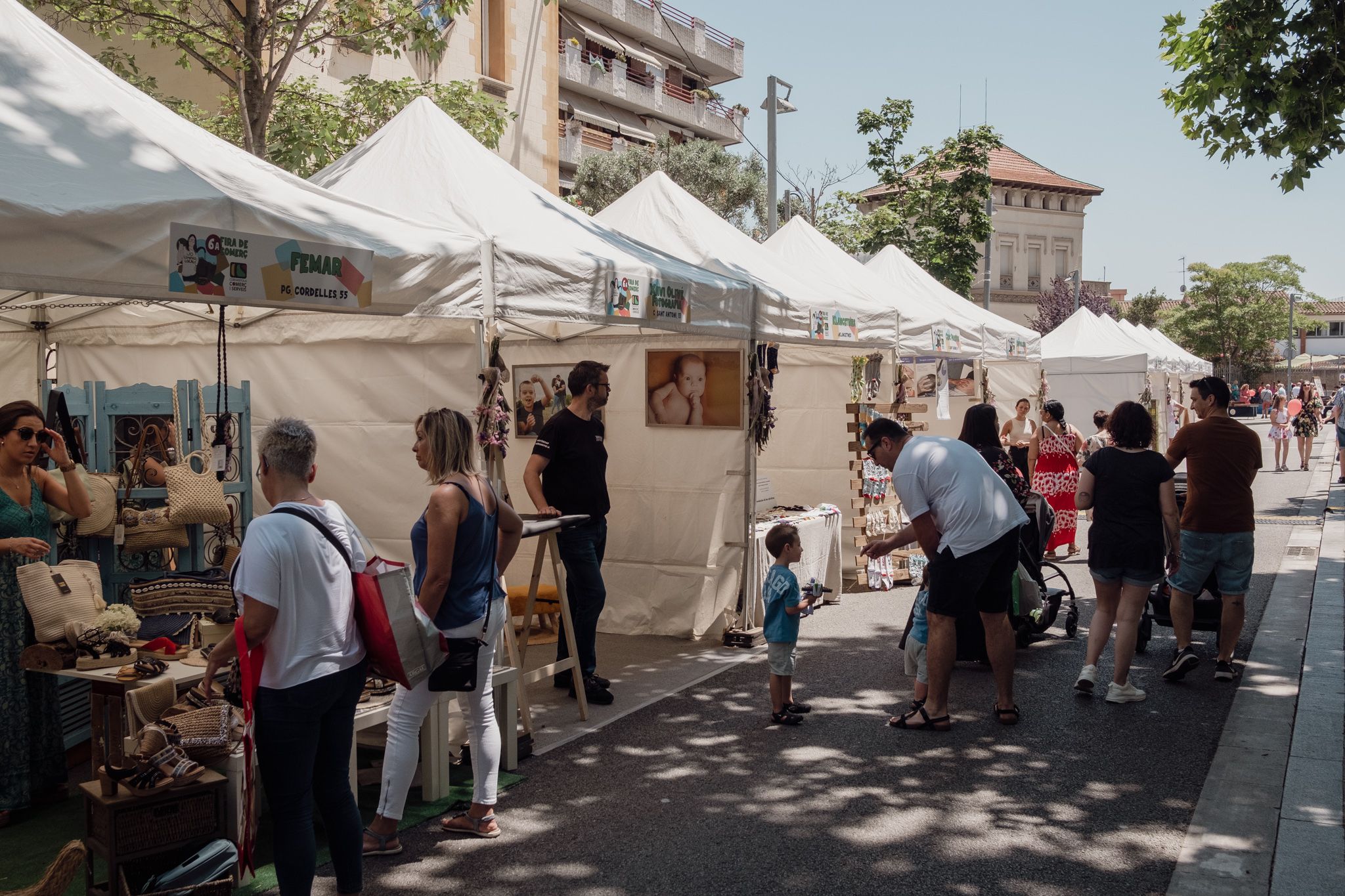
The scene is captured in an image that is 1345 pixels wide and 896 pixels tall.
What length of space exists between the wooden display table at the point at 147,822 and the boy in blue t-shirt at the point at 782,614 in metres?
2.91

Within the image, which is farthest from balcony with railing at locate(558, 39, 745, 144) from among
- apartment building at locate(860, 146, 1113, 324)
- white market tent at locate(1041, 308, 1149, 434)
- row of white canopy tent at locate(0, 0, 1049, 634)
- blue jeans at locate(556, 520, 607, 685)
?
blue jeans at locate(556, 520, 607, 685)

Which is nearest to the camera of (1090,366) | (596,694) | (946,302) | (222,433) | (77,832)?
(77,832)

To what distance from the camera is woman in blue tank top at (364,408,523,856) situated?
13.8 ft

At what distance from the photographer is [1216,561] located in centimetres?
709

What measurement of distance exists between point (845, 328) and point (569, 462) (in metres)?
3.95

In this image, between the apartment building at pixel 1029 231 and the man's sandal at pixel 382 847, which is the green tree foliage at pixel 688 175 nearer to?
the apartment building at pixel 1029 231

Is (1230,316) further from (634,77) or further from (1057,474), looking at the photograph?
(1057,474)

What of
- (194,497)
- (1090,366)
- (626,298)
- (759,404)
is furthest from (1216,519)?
(1090,366)

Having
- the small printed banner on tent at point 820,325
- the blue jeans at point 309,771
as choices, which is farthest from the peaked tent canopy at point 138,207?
the small printed banner on tent at point 820,325

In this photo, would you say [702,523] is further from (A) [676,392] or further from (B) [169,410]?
(B) [169,410]

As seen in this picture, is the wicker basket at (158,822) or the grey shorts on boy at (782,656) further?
the grey shorts on boy at (782,656)

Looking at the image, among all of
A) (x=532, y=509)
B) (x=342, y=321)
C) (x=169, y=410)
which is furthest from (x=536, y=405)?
(x=169, y=410)

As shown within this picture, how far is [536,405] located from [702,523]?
1619mm

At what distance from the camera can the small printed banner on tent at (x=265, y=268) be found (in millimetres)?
4027
